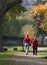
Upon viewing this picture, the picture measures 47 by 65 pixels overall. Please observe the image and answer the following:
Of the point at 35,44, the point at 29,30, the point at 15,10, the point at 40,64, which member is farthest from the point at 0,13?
the point at 29,30

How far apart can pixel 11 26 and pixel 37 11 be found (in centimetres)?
5602

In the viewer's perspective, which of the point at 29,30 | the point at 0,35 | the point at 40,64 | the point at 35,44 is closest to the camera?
the point at 40,64

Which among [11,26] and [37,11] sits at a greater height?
[37,11]

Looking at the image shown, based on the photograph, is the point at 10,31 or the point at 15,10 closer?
the point at 15,10

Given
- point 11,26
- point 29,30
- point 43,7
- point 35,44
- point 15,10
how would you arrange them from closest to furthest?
point 35,44
point 43,7
point 15,10
point 29,30
point 11,26

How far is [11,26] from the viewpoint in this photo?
9075cm

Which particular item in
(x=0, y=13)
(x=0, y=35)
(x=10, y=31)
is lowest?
(x=10, y=31)

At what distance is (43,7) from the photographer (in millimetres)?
32281

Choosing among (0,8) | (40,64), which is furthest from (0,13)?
(40,64)

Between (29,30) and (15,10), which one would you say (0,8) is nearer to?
(15,10)

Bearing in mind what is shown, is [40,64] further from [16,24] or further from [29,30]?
[16,24]

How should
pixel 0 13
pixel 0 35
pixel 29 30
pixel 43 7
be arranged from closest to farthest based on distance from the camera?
pixel 43 7 → pixel 0 13 → pixel 0 35 → pixel 29 30

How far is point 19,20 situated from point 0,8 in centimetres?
6099

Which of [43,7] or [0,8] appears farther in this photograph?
[0,8]
